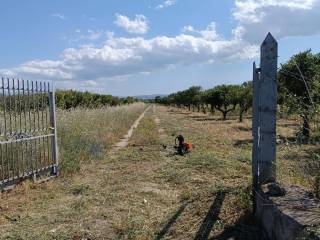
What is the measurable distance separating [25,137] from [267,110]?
16.3 feet

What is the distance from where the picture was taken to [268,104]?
555cm

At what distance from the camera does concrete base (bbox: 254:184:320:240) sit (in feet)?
12.4

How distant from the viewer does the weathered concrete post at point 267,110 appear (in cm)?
552

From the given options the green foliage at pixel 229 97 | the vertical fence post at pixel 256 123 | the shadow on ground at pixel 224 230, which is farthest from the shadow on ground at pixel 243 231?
the green foliage at pixel 229 97

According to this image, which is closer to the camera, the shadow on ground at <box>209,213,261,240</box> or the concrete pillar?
the shadow on ground at <box>209,213,261,240</box>

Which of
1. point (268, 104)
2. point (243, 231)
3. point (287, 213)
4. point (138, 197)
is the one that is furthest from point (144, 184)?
point (287, 213)

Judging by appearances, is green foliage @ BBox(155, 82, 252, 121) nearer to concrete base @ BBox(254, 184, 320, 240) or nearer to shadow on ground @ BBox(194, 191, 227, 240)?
shadow on ground @ BBox(194, 191, 227, 240)

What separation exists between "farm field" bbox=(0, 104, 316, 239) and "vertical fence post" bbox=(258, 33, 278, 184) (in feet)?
1.06

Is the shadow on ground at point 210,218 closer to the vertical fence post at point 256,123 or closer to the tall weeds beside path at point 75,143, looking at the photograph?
the vertical fence post at point 256,123

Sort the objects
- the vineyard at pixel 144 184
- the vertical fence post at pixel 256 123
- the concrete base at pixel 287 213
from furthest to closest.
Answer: the vertical fence post at pixel 256 123 < the vineyard at pixel 144 184 < the concrete base at pixel 287 213

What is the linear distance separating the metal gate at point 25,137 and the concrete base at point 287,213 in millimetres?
4684

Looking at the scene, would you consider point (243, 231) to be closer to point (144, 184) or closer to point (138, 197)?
point (138, 197)

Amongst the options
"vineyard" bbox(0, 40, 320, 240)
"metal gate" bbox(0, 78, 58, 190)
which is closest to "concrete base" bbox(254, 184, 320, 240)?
"vineyard" bbox(0, 40, 320, 240)

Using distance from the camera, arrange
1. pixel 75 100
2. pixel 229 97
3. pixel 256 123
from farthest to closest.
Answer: pixel 75 100 < pixel 229 97 < pixel 256 123
